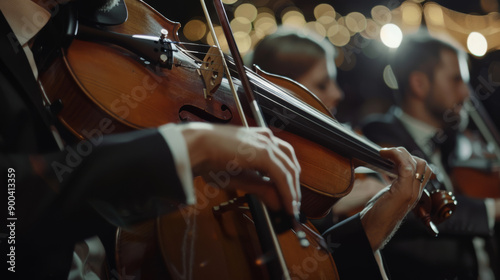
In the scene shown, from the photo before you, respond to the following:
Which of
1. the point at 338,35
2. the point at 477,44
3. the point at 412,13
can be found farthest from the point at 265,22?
the point at 477,44

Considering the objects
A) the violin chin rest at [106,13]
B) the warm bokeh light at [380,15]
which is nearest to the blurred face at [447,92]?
the warm bokeh light at [380,15]

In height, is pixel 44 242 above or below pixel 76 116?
below

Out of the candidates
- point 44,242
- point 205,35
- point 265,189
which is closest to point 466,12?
point 205,35

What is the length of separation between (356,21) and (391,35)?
0.98 feet

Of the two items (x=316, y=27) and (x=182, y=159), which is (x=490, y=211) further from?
(x=316, y=27)

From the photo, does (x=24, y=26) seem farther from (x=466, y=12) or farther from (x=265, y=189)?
(x=466, y=12)

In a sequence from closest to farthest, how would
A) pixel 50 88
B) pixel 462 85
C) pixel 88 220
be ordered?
1. pixel 88 220
2. pixel 50 88
3. pixel 462 85

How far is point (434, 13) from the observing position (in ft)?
11.4

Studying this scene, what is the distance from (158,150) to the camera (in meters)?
0.59

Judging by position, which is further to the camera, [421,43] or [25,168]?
[421,43]

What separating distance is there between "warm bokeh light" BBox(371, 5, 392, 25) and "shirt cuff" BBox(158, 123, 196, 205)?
2963 mm

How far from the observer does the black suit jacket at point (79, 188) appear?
1.90ft

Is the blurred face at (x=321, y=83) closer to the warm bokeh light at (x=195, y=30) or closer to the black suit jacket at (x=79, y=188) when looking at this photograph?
the warm bokeh light at (x=195, y=30)

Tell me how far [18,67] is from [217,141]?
Answer: 33cm
